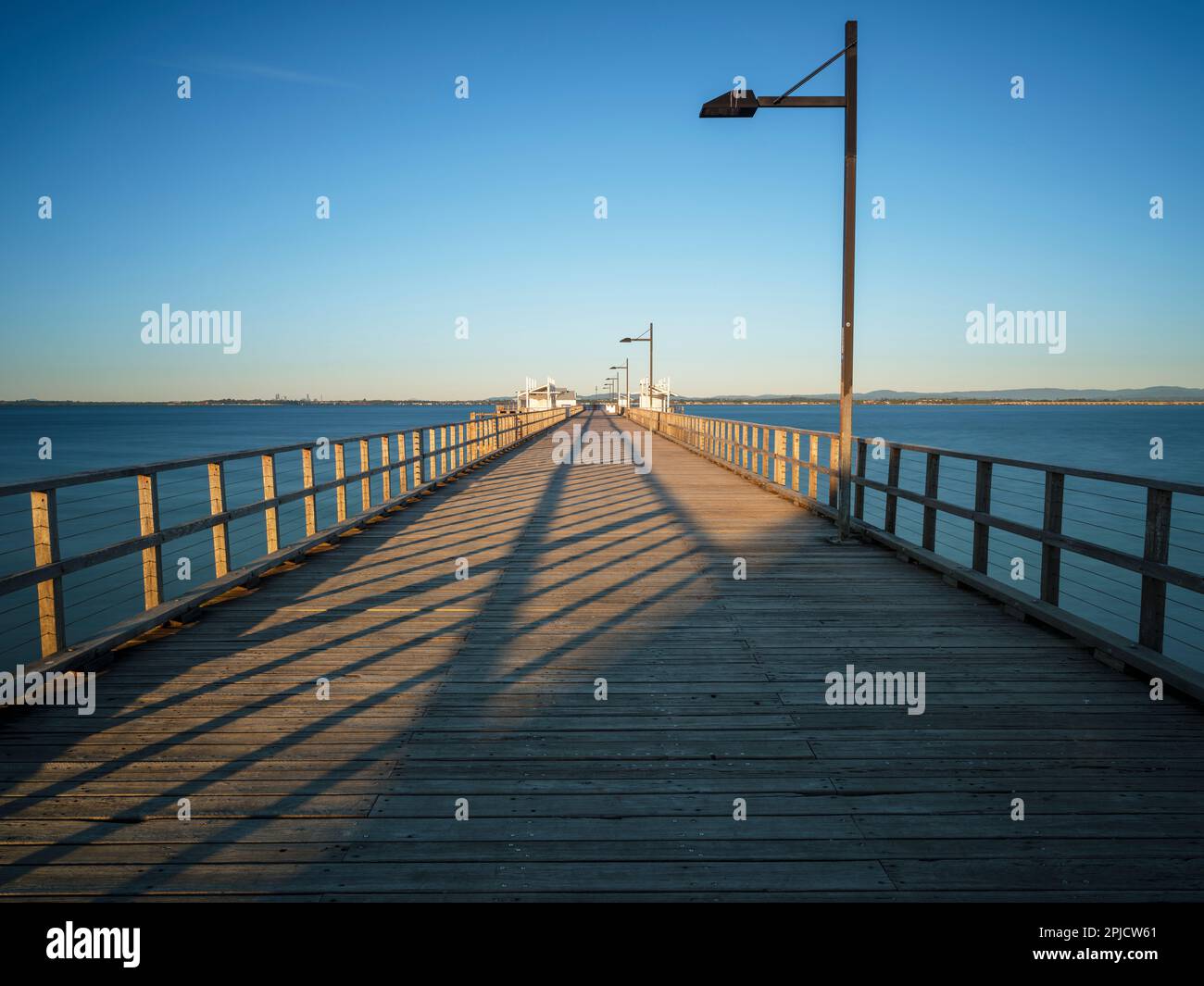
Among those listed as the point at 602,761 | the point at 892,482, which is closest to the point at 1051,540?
the point at 892,482

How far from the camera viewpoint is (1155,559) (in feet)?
15.5

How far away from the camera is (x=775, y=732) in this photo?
407cm

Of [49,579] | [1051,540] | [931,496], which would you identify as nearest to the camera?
[49,579]

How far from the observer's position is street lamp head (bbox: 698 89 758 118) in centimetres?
871

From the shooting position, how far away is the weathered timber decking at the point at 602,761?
2848 mm

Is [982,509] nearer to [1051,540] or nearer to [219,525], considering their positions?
[1051,540]

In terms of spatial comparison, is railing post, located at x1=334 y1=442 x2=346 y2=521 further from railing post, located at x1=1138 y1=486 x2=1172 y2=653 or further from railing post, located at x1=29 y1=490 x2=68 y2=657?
railing post, located at x1=1138 y1=486 x2=1172 y2=653

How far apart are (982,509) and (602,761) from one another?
4.49 meters

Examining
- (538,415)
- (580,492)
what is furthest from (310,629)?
(538,415)

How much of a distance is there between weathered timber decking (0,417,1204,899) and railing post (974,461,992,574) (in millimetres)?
375

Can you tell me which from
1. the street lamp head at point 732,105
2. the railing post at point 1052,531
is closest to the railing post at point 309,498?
the street lamp head at point 732,105
